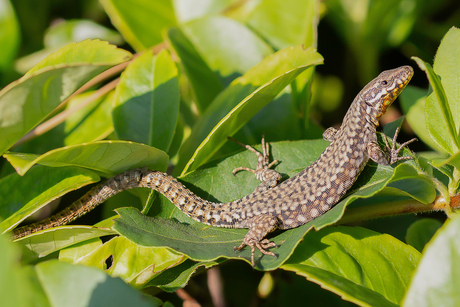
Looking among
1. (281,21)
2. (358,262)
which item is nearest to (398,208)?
(358,262)

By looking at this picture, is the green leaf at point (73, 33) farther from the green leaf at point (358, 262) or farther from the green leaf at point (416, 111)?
the green leaf at point (358, 262)

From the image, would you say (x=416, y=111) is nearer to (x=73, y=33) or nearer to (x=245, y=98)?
(x=245, y=98)

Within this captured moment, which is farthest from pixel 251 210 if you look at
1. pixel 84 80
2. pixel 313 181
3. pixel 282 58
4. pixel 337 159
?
pixel 84 80

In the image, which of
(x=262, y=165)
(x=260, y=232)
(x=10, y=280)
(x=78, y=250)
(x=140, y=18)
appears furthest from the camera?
(x=140, y=18)

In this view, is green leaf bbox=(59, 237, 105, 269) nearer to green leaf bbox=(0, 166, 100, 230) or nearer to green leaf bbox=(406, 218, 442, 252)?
green leaf bbox=(0, 166, 100, 230)

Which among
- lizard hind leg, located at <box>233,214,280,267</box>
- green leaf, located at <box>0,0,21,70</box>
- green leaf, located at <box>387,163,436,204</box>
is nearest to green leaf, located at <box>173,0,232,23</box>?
green leaf, located at <box>0,0,21,70</box>

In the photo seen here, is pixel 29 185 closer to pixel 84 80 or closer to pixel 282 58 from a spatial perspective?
pixel 84 80

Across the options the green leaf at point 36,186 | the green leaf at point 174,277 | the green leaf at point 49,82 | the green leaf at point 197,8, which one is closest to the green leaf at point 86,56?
the green leaf at point 49,82
